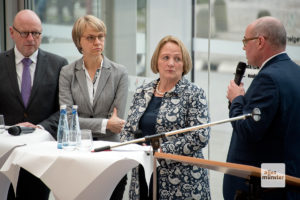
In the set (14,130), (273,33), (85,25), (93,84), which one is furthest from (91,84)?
(273,33)

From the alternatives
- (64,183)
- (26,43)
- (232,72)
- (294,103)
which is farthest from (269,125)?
(26,43)

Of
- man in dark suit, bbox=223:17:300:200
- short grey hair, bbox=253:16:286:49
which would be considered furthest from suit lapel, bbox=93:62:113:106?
short grey hair, bbox=253:16:286:49

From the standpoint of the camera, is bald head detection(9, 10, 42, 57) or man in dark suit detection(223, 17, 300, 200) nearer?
man in dark suit detection(223, 17, 300, 200)

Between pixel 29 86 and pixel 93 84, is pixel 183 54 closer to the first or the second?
pixel 93 84

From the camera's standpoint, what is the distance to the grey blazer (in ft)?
13.6

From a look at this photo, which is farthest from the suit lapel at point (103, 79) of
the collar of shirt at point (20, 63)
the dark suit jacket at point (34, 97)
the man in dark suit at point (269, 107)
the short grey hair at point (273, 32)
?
the short grey hair at point (273, 32)

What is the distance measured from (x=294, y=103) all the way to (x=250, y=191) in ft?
2.92

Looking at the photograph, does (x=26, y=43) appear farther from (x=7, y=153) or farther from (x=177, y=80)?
(x=177, y=80)

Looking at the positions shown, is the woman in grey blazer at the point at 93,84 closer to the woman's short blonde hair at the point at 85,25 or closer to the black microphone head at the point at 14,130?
the woman's short blonde hair at the point at 85,25

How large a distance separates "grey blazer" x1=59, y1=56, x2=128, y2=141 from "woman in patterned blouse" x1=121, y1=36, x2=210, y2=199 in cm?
40

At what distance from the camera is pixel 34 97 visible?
4.39 metres

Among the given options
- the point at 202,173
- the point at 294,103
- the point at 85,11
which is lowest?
the point at 202,173

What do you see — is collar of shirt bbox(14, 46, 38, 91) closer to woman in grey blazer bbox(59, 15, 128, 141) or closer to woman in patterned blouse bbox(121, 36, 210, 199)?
woman in grey blazer bbox(59, 15, 128, 141)

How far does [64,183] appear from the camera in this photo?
3299mm
